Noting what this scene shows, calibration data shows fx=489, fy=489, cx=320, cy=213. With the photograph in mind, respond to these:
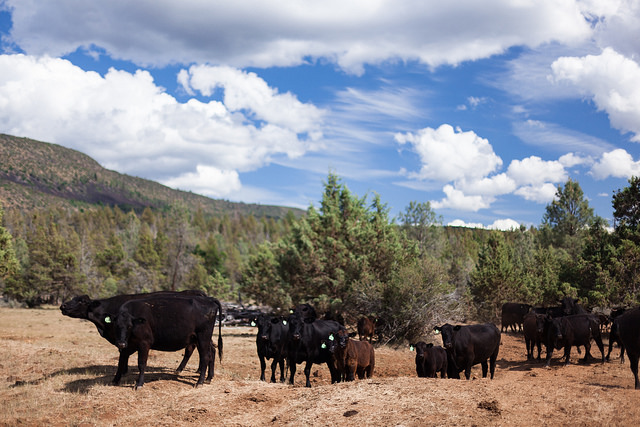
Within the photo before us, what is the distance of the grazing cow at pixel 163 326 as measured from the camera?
1148 cm

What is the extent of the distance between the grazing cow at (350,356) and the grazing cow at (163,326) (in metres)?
3.41

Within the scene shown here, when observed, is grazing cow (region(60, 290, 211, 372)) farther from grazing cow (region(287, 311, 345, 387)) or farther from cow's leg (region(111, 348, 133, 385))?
grazing cow (region(287, 311, 345, 387))

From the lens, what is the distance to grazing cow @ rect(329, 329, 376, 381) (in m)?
13.2

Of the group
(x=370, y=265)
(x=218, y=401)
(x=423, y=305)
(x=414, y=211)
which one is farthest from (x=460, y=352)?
(x=414, y=211)

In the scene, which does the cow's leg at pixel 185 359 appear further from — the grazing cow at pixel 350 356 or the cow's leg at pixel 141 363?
the grazing cow at pixel 350 356

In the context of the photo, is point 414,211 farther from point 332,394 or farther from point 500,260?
point 332,394

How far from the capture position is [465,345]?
14.8 m

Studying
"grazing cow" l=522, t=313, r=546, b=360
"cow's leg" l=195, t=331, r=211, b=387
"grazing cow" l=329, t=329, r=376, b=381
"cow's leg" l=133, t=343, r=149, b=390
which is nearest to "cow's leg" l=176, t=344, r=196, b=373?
"cow's leg" l=195, t=331, r=211, b=387

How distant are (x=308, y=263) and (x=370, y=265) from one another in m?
3.66

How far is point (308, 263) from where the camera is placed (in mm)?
29016

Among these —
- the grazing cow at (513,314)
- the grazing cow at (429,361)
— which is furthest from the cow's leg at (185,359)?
the grazing cow at (513,314)

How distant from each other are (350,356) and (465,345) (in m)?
3.70

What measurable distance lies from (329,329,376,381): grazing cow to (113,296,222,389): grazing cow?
3410mm

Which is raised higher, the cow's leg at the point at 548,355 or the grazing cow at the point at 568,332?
the grazing cow at the point at 568,332
